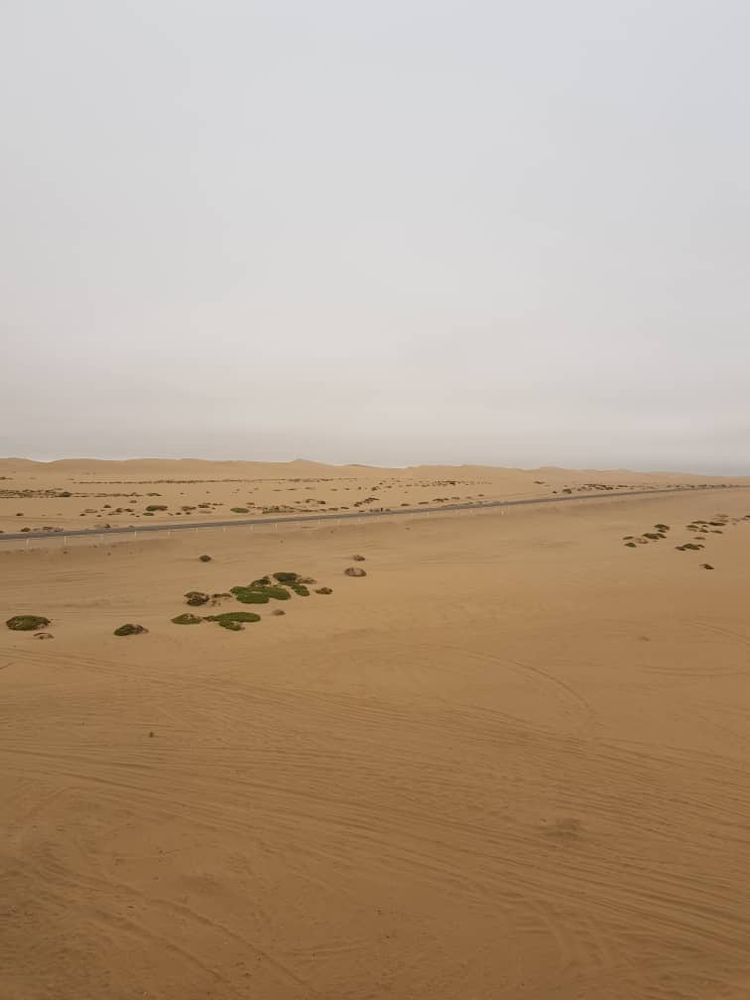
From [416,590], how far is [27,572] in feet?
57.0

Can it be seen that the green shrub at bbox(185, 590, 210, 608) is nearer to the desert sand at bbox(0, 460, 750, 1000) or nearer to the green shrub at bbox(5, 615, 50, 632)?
the desert sand at bbox(0, 460, 750, 1000)

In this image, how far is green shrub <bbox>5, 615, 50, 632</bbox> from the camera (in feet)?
52.7

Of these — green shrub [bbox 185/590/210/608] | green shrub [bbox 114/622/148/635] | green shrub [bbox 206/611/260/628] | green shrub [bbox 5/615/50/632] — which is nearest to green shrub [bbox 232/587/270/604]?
green shrub [bbox 185/590/210/608]

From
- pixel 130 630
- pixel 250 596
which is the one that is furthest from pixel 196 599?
pixel 130 630

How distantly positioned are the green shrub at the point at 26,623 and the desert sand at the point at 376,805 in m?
0.61

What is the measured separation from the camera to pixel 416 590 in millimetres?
23234

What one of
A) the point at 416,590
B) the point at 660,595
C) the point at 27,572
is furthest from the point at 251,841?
the point at 27,572

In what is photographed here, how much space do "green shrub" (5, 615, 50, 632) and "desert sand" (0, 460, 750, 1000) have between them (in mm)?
613

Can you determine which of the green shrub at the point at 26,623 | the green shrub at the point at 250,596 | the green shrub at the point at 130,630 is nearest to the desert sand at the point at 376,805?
the green shrub at the point at 130,630

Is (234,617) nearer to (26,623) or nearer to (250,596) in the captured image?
(250,596)

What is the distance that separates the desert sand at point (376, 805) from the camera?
5.45 m

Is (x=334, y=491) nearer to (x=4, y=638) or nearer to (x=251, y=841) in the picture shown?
(x=4, y=638)

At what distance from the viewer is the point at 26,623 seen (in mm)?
16328

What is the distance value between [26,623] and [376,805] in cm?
1302
